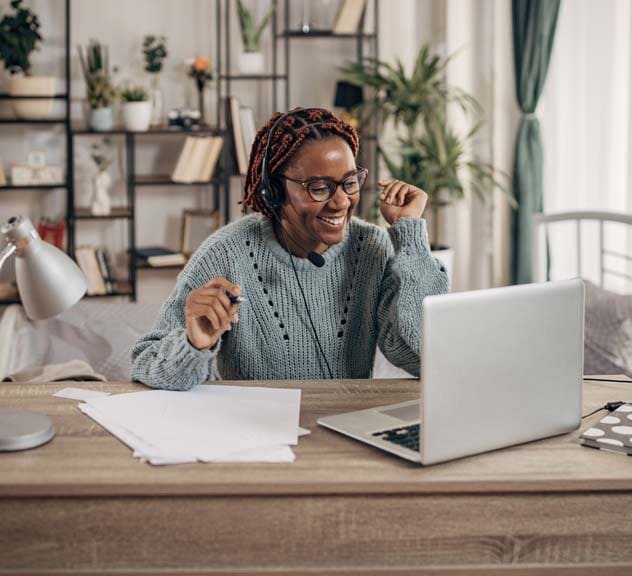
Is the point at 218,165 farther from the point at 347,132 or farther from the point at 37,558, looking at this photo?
the point at 37,558

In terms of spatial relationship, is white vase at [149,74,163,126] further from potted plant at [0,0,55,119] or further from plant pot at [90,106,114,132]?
potted plant at [0,0,55,119]

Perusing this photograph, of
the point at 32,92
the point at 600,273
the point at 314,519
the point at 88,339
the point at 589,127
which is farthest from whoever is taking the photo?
the point at 32,92

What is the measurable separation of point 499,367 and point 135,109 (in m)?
3.54

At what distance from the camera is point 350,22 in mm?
4727

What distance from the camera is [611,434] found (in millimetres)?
1426

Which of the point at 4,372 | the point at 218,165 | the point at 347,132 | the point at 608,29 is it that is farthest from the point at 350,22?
the point at 347,132

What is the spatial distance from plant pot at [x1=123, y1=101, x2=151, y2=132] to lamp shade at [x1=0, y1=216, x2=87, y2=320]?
3.32 meters

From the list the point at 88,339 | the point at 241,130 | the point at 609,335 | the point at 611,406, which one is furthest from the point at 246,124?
the point at 611,406

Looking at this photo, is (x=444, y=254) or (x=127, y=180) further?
(x=127, y=180)

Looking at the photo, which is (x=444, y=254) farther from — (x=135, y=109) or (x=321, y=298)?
(x=321, y=298)

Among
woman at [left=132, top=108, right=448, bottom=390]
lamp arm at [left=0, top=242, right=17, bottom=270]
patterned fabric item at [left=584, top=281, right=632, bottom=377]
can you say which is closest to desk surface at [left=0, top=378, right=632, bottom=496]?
lamp arm at [left=0, top=242, right=17, bottom=270]

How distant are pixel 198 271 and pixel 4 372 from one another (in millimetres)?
1267

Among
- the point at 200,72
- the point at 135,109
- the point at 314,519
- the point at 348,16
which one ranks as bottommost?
the point at 314,519

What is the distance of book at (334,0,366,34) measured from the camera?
4.70m
